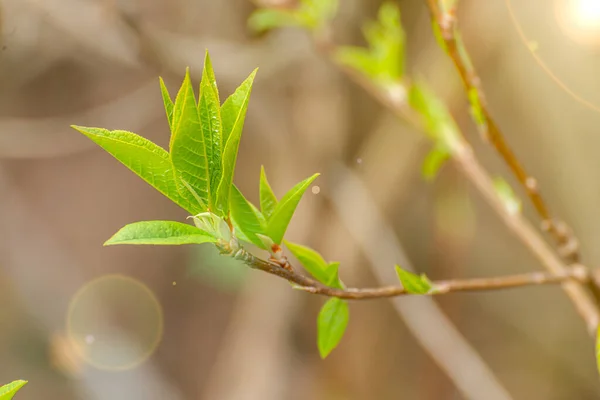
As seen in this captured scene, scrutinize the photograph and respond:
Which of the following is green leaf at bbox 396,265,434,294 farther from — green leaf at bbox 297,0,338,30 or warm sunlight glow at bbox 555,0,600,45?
warm sunlight glow at bbox 555,0,600,45

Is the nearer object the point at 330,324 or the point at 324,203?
the point at 330,324

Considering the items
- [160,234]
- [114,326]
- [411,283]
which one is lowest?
[114,326]

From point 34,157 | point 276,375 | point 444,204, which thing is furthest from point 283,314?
point 34,157

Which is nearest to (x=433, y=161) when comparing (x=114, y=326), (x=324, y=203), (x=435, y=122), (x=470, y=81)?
(x=435, y=122)

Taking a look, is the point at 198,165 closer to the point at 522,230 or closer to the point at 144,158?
the point at 144,158

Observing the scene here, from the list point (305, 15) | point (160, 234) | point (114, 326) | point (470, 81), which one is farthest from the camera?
point (114, 326)

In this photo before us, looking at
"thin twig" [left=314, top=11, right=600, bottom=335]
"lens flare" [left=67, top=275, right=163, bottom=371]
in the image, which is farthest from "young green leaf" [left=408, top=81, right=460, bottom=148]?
"lens flare" [left=67, top=275, right=163, bottom=371]
